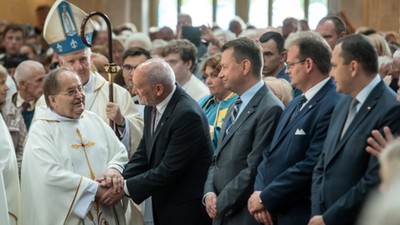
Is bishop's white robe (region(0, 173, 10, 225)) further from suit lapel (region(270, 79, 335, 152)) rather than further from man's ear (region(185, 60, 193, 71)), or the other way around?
man's ear (region(185, 60, 193, 71))

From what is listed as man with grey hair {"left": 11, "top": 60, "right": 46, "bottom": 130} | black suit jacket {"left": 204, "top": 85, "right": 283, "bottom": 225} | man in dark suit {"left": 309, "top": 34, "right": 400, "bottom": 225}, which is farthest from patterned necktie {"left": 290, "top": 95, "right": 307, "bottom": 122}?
man with grey hair {"left": 11, "top": 60, "right": 46, "bottom": 130}

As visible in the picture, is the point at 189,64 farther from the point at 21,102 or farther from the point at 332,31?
the point at 21,102

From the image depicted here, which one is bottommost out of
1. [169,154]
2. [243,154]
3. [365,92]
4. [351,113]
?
[169,154]

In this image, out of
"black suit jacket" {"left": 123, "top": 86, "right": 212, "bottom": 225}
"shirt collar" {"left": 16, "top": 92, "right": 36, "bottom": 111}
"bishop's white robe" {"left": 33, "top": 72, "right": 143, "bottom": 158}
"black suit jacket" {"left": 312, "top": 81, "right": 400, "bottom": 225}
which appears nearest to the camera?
"black suit jacket" {"left": 312, "top": 81, "right": 400, "bottom": 225}

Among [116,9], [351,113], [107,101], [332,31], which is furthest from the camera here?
[116,9]

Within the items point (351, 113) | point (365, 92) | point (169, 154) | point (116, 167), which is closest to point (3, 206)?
point (116, 167)

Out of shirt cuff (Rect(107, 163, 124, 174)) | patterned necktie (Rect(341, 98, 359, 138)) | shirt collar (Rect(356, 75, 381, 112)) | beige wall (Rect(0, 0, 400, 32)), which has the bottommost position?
beige wall (Rect(0, 0, 400, 32))

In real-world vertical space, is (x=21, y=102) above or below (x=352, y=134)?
below

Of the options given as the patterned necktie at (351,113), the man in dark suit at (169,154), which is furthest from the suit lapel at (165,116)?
the patterned necktie at (351,113)

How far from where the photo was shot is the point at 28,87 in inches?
390

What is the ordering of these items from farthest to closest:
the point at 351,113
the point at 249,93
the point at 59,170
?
the point at 59,170
the point at 249,93
the point at 351,113

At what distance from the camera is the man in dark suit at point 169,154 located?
7.14m

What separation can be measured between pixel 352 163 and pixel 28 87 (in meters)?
5.06

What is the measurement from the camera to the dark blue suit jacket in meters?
5.98
